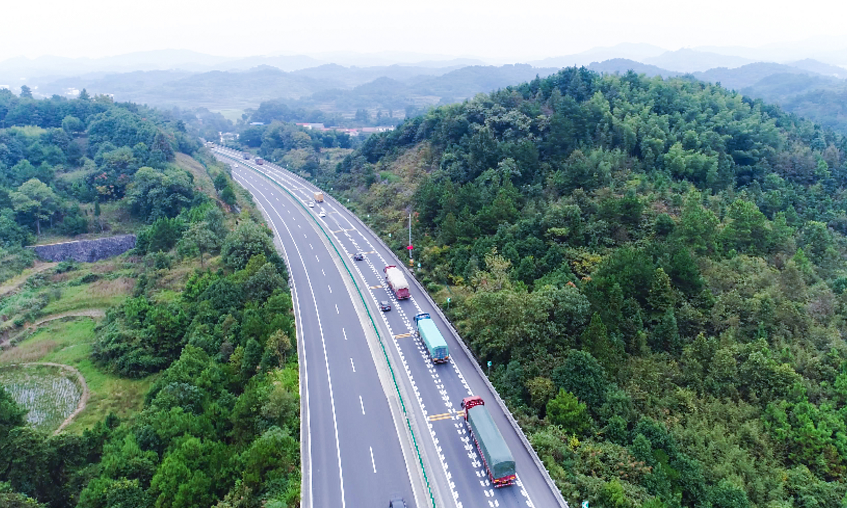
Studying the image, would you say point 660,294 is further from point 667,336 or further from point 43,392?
point 43,392

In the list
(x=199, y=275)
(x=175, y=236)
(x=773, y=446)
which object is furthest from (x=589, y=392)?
(x=175, y=236)

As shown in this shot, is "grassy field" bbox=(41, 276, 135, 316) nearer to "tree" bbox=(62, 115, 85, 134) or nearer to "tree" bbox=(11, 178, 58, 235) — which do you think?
"tree" bbox=(11, 178, 58, 235)

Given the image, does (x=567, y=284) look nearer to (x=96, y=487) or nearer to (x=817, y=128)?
(x=96, y=487)

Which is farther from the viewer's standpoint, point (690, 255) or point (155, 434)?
point (690, 255)

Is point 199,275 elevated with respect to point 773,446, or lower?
elevated

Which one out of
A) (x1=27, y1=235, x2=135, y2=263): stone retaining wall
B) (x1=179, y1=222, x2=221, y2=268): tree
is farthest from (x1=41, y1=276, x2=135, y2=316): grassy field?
(x1=27, y1=235, x2=135, y2=263): stone retaining wall

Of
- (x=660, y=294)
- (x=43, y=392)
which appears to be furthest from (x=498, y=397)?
(x=43, y=392)
